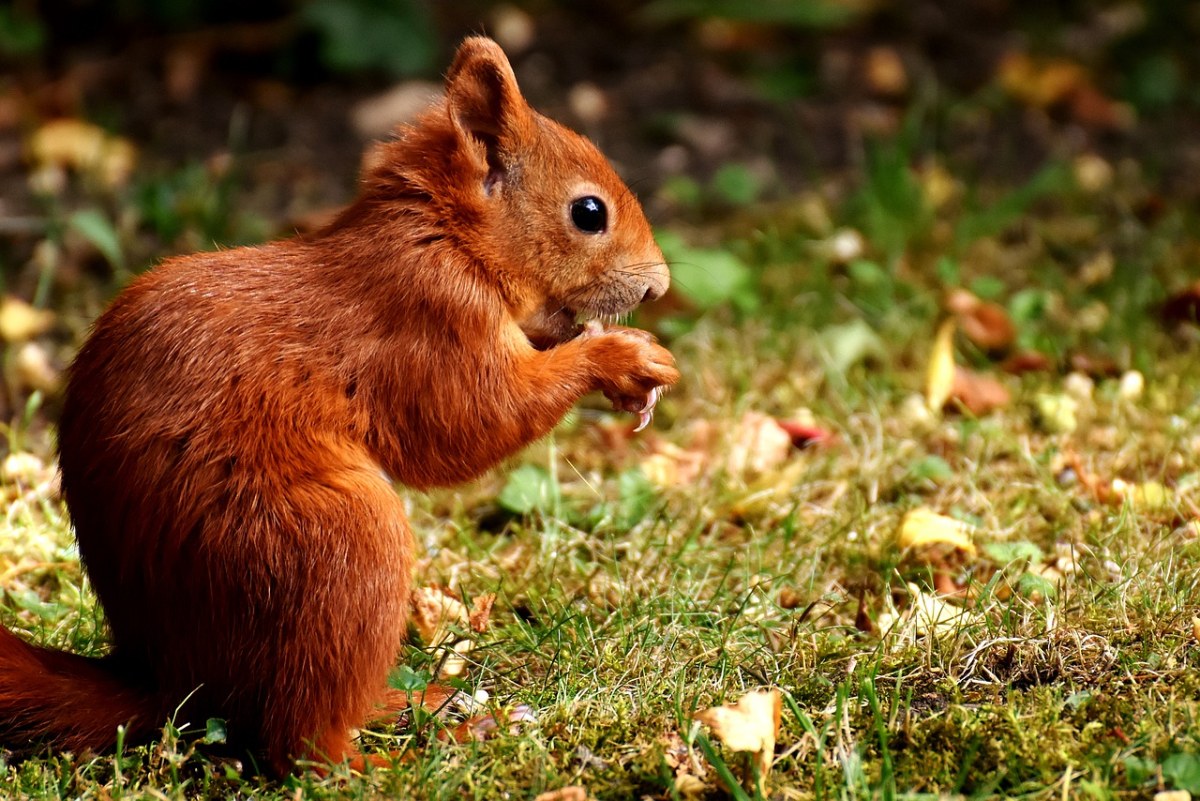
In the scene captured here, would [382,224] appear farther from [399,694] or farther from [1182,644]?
[1182,644]

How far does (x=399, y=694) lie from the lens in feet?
7.65

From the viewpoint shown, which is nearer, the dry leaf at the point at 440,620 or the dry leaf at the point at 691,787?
the dry leaf at the point at 691,787

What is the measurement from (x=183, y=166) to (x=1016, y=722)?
3406 mm

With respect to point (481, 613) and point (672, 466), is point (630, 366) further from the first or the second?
point (672, 466)

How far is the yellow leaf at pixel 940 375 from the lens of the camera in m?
3.36

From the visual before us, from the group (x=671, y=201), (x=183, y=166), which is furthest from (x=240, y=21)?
(x=671, y=201)

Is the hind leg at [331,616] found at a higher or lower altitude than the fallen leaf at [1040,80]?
lower

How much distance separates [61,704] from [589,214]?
1.17 metres

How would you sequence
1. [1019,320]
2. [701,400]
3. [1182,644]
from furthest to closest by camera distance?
[1019,320]
[701,400]
[1182,644]

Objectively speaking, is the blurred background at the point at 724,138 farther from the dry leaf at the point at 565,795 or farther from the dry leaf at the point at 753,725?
Result: the dry leaf at the point at 565,795

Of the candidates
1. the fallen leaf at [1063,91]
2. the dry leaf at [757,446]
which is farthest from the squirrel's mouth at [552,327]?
the fallen leaf at [1063,91]

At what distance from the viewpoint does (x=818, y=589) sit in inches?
105

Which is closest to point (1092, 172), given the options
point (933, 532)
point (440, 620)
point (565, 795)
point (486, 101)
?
point (933, 532)

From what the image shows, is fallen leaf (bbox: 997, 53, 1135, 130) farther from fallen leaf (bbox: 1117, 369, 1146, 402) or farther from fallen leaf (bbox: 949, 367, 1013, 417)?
fallen leaf (bbox: 949, 367, 1013, 417)
